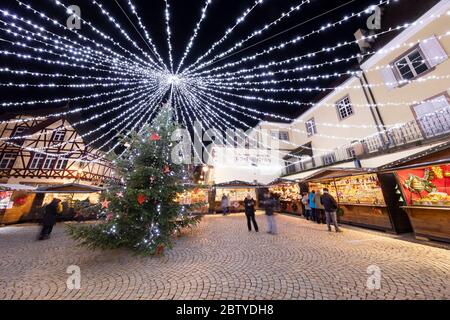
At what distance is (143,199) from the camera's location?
543cm

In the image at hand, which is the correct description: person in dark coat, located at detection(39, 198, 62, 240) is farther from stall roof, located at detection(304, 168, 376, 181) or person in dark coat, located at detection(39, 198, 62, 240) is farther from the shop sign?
stall roof, located at detection(304, 168, 376, 181)

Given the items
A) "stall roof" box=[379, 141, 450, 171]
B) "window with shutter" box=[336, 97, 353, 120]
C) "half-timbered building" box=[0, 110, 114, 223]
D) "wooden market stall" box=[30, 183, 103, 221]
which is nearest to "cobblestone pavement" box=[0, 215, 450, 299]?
"stall roof" box=[379, 141, 450, 171]

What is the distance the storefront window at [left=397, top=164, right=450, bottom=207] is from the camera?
5.65 m

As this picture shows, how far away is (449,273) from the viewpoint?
3533mm

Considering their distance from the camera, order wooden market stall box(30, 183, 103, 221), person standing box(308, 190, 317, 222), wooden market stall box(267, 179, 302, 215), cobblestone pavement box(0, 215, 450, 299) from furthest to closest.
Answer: wooden market stall box(267, 179, 302, 215) < wooden market stall box(30, 183, 103, 221) < person standing box(308, 190, 317, 222) < cobblestone pavement box(0, 215, 450, 299)

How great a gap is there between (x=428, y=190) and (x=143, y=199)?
30.9 ft

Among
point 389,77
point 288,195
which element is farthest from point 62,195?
point 389,77

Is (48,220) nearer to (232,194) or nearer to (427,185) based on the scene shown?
(232,194)

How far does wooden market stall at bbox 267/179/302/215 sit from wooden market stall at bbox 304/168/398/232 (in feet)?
10.3

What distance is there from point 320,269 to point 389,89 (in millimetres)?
11196

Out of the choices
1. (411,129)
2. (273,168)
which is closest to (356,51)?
(411,129)

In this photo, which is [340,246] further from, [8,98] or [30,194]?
[30,194]

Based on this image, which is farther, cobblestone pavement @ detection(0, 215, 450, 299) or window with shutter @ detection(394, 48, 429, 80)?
window with shutter @ detection(394, 48, 429, 80)

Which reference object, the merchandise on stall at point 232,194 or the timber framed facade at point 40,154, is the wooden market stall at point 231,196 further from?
the timber framed facade at point 40,154
